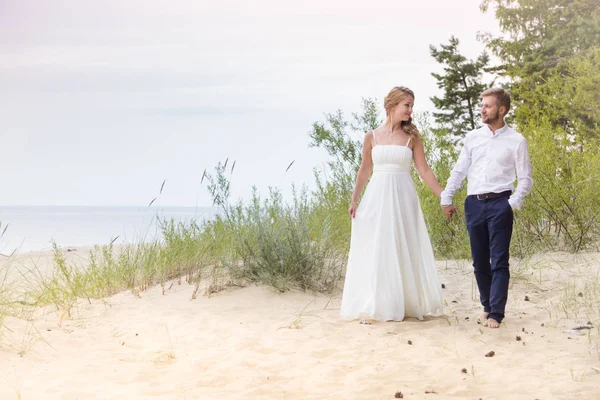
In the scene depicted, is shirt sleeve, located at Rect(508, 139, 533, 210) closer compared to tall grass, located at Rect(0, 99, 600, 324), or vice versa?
shirt sleeve, located at Rect(508, 139, 533, 210)

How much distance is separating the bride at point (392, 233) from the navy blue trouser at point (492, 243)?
507 millimetres

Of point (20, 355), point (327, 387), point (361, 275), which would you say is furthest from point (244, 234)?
point (327, 387)

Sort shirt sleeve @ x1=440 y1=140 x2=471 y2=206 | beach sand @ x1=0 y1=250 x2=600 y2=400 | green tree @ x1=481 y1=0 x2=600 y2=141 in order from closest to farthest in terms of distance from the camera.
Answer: beach sand @ x1=0 y1=250 x2=600 y2=400 → shirt sleeve @ x1=440 y1=140 x2=471 y2=206 → green tree @ x1=481 y1=0 x2=600 y2=141

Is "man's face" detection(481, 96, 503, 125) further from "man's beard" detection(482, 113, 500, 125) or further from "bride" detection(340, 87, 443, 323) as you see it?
"bride" detection(340, 87, 443, 323)

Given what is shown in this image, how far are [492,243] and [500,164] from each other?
67 centimetres

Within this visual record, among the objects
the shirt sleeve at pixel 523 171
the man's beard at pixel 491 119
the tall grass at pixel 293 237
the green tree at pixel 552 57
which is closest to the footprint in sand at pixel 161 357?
the tall grass at pixel 293 237

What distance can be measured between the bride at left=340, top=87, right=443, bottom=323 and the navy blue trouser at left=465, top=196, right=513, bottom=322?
1.66ft

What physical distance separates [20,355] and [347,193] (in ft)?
Result: 19.9

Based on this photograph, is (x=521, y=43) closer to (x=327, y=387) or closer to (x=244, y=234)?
(x=244, y=234)

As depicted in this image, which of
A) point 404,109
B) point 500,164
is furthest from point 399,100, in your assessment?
point 500,164

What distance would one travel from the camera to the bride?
20.5ft

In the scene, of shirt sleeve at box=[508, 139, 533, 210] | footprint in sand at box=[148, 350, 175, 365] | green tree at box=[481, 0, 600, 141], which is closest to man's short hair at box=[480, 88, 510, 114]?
shirt sleeve at box=[508, 139, 533, 210]

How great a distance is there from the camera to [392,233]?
6.21 meters

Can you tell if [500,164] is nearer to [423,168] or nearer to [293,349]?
[423,168]
